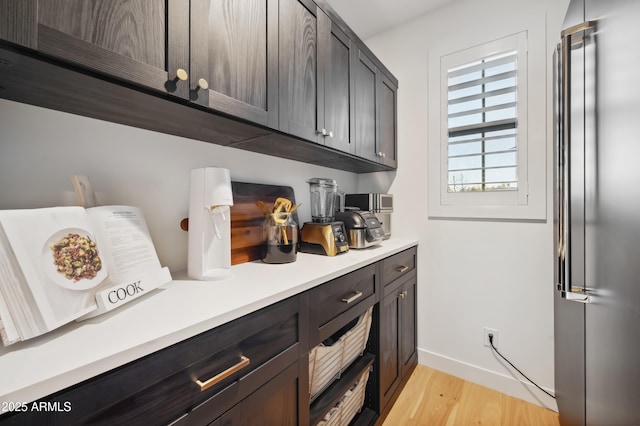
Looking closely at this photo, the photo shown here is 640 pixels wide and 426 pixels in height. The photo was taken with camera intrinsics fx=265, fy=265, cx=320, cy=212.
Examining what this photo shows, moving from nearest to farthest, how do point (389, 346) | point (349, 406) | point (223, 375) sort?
point (223, 375), point (349, 406), point (389, 346)

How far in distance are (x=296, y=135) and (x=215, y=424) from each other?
102cm

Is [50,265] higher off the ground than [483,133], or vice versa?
[483,133]

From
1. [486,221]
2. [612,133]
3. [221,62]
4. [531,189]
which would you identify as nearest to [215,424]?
[221,62]

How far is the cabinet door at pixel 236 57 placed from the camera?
0.83 meters

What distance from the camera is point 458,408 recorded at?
1.61 metres

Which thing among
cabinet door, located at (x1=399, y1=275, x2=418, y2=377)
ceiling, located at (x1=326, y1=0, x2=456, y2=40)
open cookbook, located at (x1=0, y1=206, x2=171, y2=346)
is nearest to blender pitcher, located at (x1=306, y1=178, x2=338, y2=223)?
cabinet door, located at (x1=399, y1=275, x2=418, y2=377)

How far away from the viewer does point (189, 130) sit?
1054 mm

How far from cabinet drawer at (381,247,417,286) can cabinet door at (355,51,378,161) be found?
26.5 inches

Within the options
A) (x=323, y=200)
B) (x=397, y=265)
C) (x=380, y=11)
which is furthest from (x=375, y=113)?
(x=397, y=265)

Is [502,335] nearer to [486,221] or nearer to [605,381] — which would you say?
[486,221]

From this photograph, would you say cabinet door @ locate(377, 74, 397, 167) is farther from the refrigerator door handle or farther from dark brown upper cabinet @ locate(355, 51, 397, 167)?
the refrigerator door handle

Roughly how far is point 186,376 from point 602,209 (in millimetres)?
1200

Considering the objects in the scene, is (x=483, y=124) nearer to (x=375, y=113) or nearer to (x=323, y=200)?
(x=375, y=113)

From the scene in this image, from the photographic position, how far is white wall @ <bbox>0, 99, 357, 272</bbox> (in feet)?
2.45
